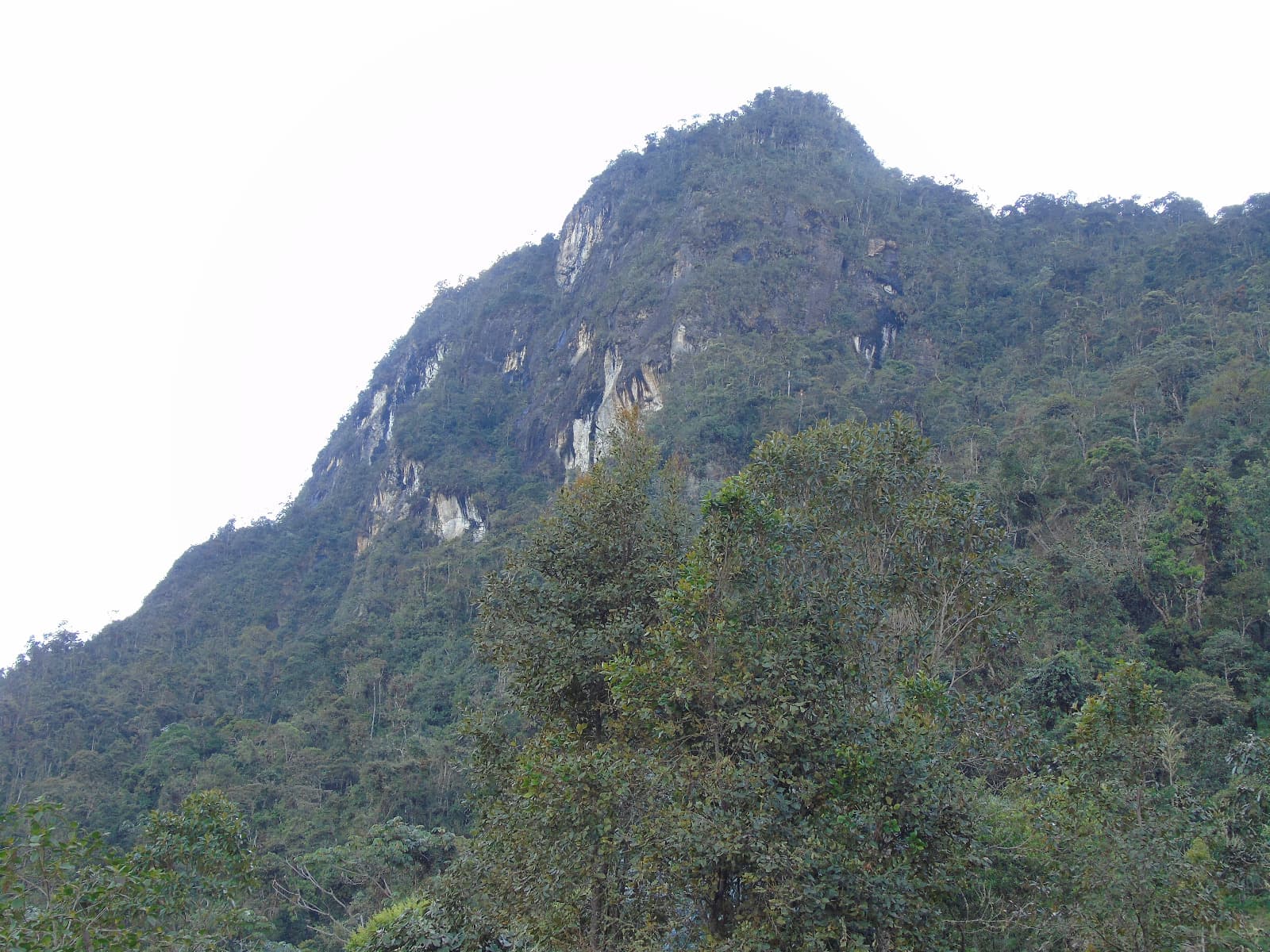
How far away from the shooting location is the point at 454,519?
2237 inches

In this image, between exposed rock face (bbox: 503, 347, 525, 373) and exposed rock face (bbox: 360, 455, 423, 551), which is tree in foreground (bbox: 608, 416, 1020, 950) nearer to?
exposed rock face (bbox: 360, 455, 423, 551)

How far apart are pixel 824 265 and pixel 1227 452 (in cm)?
3549

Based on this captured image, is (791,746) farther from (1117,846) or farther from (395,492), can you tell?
(395,492)

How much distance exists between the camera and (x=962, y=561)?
7238 millimetres

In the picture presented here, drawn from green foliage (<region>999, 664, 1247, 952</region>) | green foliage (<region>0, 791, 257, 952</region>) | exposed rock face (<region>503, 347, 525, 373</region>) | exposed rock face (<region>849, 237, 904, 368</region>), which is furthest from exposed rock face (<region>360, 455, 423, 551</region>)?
green foliage (<region>999, 664, 1247, 952</region>)

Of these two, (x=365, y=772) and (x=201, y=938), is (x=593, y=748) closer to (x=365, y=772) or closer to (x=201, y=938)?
(x=201, y=938)

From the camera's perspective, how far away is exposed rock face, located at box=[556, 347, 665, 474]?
48.8 m

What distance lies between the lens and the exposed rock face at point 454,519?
5503 cm

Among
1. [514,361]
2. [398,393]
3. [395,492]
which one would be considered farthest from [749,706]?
[398,393]

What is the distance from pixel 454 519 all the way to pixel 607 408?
1346 centimetres

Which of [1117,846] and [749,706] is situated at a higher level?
[749,706]

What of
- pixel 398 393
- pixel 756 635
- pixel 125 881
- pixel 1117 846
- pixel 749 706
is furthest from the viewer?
pixel 398 393

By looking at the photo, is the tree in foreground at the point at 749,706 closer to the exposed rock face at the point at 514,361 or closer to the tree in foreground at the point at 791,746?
the tree in foreground at the point at 791,746

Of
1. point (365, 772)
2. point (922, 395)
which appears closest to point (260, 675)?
point (365, 772)
